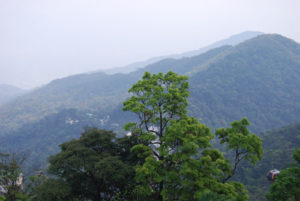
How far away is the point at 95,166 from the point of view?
12961 mm

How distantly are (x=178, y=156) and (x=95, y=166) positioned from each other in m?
4.97

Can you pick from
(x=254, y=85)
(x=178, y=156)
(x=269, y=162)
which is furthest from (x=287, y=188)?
(x=254, y=85)

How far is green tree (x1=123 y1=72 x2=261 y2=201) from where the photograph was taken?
9938 mm

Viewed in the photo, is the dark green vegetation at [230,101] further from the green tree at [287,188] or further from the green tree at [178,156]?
the green tree at [287,188]

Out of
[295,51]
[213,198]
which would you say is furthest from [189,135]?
[295,51]

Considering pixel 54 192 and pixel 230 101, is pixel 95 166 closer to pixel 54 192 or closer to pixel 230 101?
pixel 54 192

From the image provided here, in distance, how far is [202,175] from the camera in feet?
32.6

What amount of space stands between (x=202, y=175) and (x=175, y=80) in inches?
212

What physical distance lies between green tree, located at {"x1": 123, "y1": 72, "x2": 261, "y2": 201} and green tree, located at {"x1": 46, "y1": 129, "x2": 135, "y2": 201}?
1.81m

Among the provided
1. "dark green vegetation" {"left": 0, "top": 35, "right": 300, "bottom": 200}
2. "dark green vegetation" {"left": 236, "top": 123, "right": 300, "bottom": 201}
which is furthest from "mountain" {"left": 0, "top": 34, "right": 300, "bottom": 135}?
"dark green vegetation" {"left": 236, "top": 123, "right": 300, "bottom": 201}

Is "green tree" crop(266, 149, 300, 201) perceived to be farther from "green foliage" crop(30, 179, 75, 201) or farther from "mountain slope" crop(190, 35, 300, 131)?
"mountain slope" crop(190, 35, 300, 131)

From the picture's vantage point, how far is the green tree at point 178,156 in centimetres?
994

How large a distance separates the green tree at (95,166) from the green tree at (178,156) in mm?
1815

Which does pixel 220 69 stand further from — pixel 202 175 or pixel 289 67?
pixel 202 175
